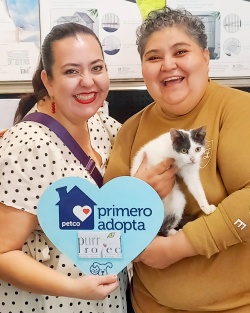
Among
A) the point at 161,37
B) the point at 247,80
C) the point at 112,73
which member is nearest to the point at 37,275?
the point at 161,37

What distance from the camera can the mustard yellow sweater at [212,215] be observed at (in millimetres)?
844

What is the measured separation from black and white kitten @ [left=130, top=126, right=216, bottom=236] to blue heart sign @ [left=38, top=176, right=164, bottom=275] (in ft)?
0.22

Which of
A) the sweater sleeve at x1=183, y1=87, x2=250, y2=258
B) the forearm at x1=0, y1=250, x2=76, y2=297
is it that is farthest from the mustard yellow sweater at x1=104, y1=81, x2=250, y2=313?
the forearm at x1=0, y1=250, x2=76, y2=297

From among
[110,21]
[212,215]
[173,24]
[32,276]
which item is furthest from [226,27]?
[32,276]

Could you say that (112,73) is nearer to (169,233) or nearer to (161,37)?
(161,37)

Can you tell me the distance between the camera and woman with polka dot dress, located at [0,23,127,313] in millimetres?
906

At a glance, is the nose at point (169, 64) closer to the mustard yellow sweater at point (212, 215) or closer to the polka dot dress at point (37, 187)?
the mustard yellow sweater at point (212, 215)

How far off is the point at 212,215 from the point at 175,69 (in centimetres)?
31

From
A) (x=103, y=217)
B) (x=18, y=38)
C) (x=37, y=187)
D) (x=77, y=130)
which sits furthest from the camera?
(x=18, y=38)

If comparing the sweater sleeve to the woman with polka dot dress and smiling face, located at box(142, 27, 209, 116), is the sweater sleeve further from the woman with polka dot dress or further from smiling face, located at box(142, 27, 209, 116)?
the woman with polka dot dress

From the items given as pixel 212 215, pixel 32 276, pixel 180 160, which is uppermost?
pixel 180 160

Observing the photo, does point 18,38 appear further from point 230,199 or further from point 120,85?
point 230,199

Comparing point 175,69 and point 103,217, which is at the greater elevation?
point 175,69

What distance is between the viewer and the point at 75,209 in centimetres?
83
